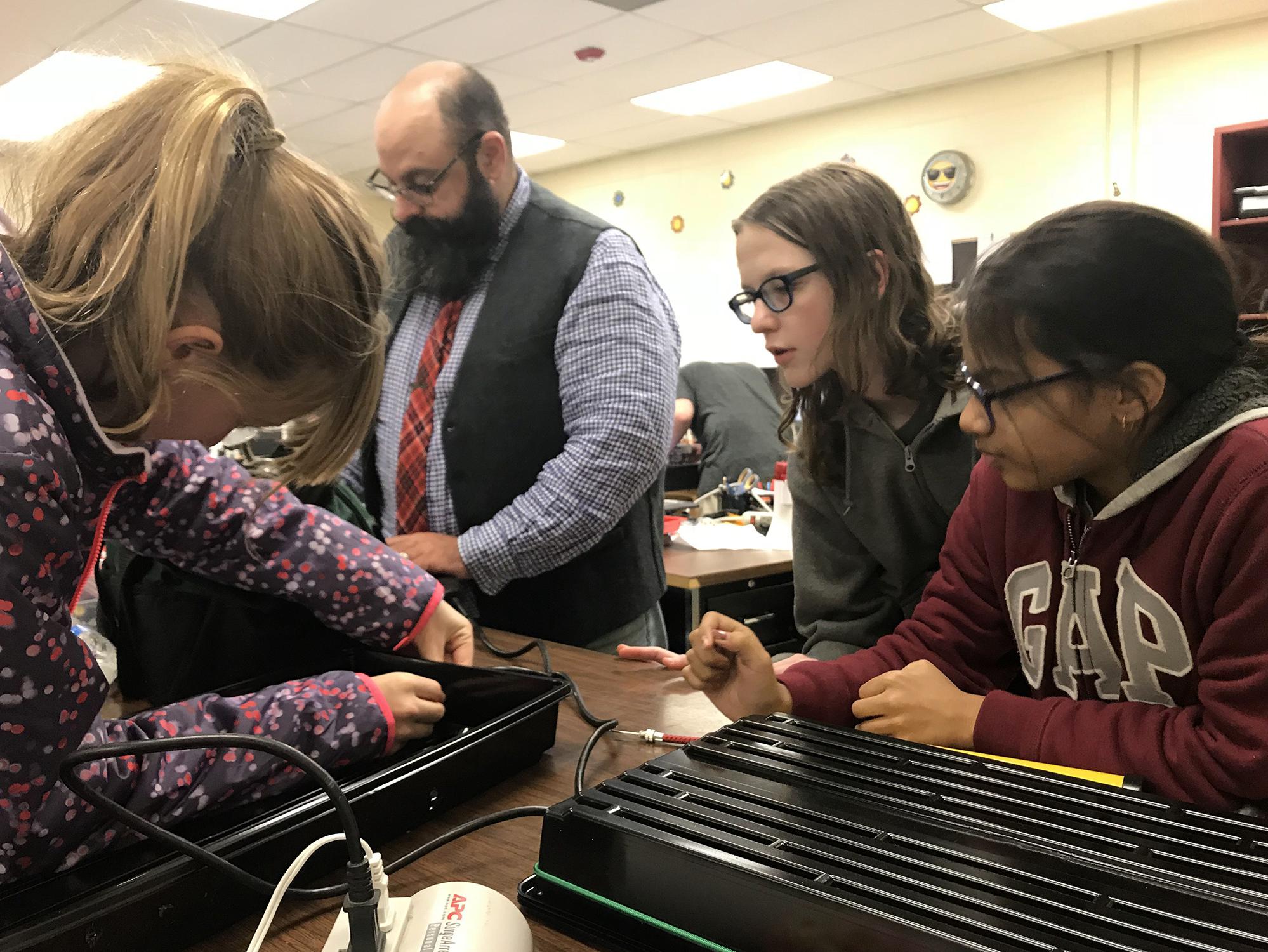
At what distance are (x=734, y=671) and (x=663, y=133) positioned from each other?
5.74m

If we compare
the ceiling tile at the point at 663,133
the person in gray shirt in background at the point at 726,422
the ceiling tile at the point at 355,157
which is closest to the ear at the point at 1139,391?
the person in gray shirt in background at the point at 726,422

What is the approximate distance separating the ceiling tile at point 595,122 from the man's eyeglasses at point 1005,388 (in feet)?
16.3

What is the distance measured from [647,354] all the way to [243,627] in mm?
736

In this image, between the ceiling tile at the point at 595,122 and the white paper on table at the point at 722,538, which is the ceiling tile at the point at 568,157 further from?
the white paper on table at the point at 722,538

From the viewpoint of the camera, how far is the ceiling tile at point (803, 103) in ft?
16.8

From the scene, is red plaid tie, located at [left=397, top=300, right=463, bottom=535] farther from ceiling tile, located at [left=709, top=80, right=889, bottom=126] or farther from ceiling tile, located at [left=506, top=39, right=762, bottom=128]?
ceiling tile, located at [left=709, top=80, right=889, bottom=126]

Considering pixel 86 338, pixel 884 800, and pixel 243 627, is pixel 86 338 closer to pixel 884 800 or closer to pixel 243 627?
pixel 243 627

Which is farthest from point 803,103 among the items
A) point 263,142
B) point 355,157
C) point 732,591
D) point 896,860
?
point 896,860

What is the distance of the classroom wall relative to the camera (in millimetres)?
4223

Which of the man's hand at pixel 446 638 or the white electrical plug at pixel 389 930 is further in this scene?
the man's hand at pixel 446 638

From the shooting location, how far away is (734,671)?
3.08 feet

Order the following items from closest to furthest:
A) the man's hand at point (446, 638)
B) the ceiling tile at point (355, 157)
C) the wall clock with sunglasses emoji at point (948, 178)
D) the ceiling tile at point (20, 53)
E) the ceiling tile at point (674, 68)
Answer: the man's hand at point (446, 638)
the ceiling tile at point (20, 53)
the ceiling tile at point (674, 68)
the wall clock with sunglasses emoji at point (948, 178)
the ceiling tile at point (355, 157)

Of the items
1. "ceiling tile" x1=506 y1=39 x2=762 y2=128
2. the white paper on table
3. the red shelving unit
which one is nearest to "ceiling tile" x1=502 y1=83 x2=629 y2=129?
"ceiling tile" x1=506 y1=39 x2=762 y2=128

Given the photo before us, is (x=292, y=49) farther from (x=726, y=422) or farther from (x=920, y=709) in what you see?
(x=920, y=709)
